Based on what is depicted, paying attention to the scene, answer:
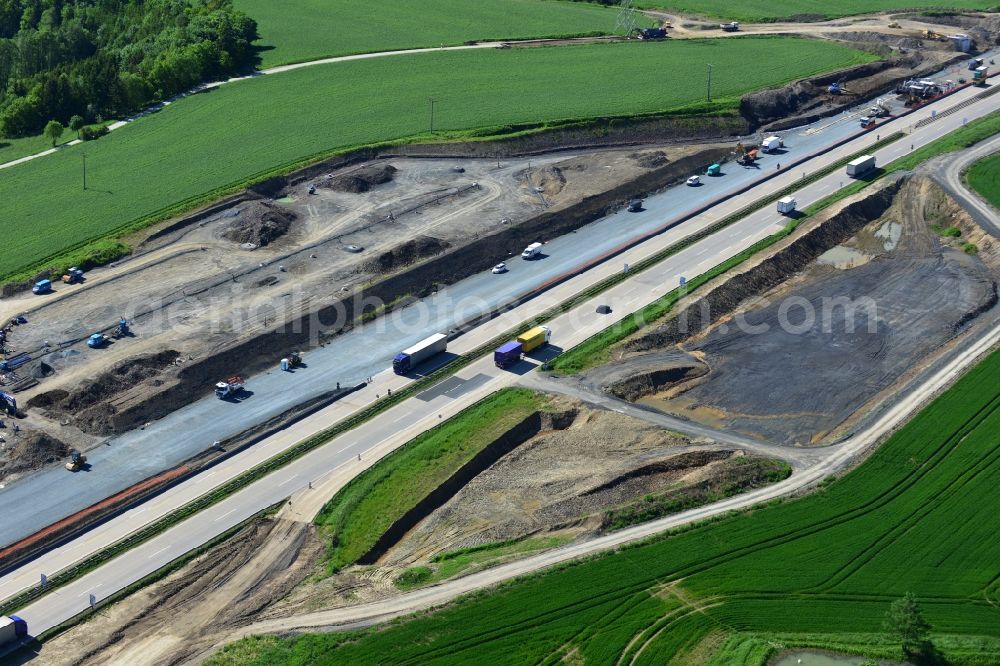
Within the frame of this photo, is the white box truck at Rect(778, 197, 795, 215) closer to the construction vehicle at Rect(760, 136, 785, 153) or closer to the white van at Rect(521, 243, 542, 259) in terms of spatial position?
the construction vehicle at Rect(760, 136, 785, 153)

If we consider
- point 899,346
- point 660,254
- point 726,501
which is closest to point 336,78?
point 660,254

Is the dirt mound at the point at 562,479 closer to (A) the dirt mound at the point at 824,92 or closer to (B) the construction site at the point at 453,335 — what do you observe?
(B) the construction site at the point at 453,335

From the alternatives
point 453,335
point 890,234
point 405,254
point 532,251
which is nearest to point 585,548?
point 453,335

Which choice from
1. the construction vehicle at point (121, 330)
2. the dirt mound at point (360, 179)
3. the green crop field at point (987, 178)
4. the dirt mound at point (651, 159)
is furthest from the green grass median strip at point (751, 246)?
the construction vehicle at point (121, 330)

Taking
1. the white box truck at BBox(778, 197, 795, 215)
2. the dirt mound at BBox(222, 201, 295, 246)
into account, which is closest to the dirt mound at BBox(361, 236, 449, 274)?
the dirt mound at BBox(222, 201, 295, 246)

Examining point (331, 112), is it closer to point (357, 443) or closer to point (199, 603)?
point (357, 443)

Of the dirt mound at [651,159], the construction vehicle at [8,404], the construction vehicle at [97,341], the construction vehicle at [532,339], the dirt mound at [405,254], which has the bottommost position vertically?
the construction vehicle at [8,404]

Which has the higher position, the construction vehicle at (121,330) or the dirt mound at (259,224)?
the dirt mound at (259,224)
